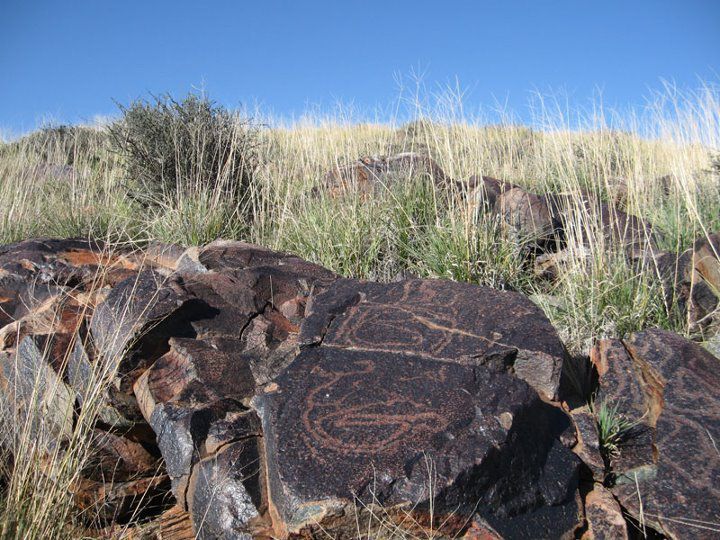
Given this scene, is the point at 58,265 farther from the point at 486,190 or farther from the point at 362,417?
the point at 486,190

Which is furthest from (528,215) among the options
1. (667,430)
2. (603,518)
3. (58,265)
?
(58,265)

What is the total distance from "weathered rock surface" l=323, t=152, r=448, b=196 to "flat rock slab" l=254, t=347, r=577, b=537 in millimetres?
3168

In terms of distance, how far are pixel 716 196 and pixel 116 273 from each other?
5.64 m

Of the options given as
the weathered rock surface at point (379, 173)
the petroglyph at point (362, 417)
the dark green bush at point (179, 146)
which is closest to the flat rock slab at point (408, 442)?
the petroglyph at point (362, 417)

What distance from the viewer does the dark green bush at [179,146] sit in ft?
23.1

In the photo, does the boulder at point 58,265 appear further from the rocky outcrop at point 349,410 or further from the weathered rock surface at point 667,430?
the weathered rock surface at point 667,430

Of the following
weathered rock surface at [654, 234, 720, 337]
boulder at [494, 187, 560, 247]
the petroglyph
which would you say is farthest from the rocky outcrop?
boulder at [494, 187, 560, 247]

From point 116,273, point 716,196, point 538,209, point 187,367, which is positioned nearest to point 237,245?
point 116,273

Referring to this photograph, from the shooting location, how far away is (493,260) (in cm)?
461

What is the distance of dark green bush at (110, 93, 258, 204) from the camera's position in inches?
278

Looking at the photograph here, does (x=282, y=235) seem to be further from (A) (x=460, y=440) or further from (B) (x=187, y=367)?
(A) (x=460, y=440)

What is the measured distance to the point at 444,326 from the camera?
291cm

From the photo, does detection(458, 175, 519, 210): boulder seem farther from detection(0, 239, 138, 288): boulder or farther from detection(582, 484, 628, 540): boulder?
detection(582, 484, 628, 540): boulder

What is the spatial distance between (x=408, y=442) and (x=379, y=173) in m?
4.52
